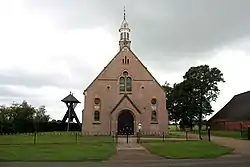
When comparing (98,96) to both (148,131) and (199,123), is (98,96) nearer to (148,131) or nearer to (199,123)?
(148,131)

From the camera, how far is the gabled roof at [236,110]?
66.0 metres

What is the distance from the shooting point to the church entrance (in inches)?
2098

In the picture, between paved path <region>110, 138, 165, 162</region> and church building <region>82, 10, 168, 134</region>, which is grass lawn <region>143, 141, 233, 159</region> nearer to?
paved path <region>110, 138, 165, 162</region>

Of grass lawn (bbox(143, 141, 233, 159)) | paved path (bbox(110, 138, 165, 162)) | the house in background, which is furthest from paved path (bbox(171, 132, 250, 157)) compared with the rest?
the house in background

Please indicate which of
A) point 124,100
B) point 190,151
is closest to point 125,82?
point 124,100

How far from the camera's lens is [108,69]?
55688mm

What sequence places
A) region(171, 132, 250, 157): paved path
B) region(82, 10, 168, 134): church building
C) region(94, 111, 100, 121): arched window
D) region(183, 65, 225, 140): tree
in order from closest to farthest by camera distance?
region(171, 132, 250, 157): paved path → region(82, 10, 168, 134): church building → region(94, 111, 100, 121): arched window → region(183, 65, 225, 140): tree

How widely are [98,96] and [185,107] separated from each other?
27282mm

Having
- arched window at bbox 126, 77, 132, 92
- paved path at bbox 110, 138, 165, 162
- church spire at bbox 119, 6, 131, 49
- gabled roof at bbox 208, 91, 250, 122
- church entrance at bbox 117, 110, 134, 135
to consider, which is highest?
church spire at bbox 119, 6, 131, 49

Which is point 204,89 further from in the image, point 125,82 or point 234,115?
point 125,82

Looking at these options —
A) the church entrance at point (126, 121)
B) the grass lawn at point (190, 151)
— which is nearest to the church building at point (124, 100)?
the church entrance at point (126, 121)

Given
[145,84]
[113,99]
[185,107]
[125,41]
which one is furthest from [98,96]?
[185,107]

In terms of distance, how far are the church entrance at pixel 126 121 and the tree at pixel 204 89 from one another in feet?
84.3

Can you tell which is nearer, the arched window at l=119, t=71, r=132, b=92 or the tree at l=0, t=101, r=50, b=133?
the arched window at l=119, t=71, r=132, b=92
